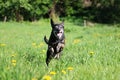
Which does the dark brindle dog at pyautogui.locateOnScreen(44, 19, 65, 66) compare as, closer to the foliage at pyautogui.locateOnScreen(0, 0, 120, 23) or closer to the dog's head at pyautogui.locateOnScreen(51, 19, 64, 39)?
the dog's head at pyautogui.locateOnScreen(51, 19, 64, 39)

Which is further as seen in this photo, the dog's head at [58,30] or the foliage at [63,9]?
the foliage at [63,9]

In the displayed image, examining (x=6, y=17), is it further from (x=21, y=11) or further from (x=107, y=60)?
(x=107, y=60)

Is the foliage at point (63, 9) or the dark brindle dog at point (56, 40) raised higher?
the dark brindle dog at point (56, 40)

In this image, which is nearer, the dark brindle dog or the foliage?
the dark brindle dog

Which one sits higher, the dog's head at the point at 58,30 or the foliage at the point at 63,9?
the dog's head at the point at 58,30

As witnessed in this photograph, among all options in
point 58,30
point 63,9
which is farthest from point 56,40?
point 63,9

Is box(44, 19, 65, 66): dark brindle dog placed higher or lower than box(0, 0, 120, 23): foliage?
higher

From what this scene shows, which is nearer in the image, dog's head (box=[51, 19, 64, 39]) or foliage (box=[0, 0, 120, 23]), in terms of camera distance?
dog's head (box=[51, 19, 64, 39])

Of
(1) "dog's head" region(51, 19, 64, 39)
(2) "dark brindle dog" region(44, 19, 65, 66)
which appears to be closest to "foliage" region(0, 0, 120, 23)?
(2) "dark brindle dog" region(44, 19, 65, 66)

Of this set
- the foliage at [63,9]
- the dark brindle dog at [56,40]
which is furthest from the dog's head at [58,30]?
the foliage at [63,9]

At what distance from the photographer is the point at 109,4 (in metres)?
52.0

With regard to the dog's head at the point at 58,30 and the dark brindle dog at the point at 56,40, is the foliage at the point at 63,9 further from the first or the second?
the dog's head at the point at 58,30

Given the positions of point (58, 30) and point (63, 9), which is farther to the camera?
point (63, 9)

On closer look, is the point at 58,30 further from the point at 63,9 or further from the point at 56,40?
the point at 63,9
